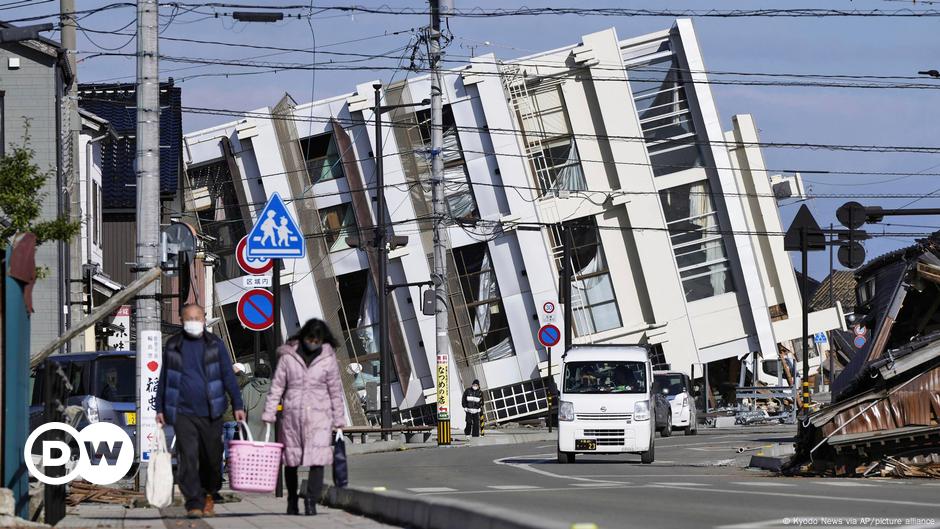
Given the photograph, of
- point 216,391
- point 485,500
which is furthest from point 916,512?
point 216,391

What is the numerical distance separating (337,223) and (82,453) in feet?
140

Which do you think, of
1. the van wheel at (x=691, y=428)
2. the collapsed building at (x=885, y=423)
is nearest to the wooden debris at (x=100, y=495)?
the collapsed building at (x=885, y=423)

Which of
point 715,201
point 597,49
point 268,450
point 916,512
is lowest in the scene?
point 916,512

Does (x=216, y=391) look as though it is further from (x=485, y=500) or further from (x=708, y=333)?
(x=708, y=333)

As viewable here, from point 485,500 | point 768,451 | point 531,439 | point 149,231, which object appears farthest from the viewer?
point 531,439

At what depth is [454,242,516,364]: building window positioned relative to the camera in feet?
177

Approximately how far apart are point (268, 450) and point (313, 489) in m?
→ 0.76

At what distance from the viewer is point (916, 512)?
12.8 metres

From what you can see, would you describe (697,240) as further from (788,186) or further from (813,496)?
(813,496)

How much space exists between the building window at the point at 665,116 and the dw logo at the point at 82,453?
40.6m

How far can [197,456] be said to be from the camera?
12430 millimetres

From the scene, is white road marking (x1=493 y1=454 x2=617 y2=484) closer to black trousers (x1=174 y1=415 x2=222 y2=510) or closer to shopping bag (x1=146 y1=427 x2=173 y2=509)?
black trousers (x1=174 y1=415 x2=222 y2=510)

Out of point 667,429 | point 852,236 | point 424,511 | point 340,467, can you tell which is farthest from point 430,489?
point 667,429

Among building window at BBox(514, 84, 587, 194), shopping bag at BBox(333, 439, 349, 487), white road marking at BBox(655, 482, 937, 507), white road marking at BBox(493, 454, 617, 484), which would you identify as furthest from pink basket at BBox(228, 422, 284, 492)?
building window at BBox(514, 84, 587, 194)
